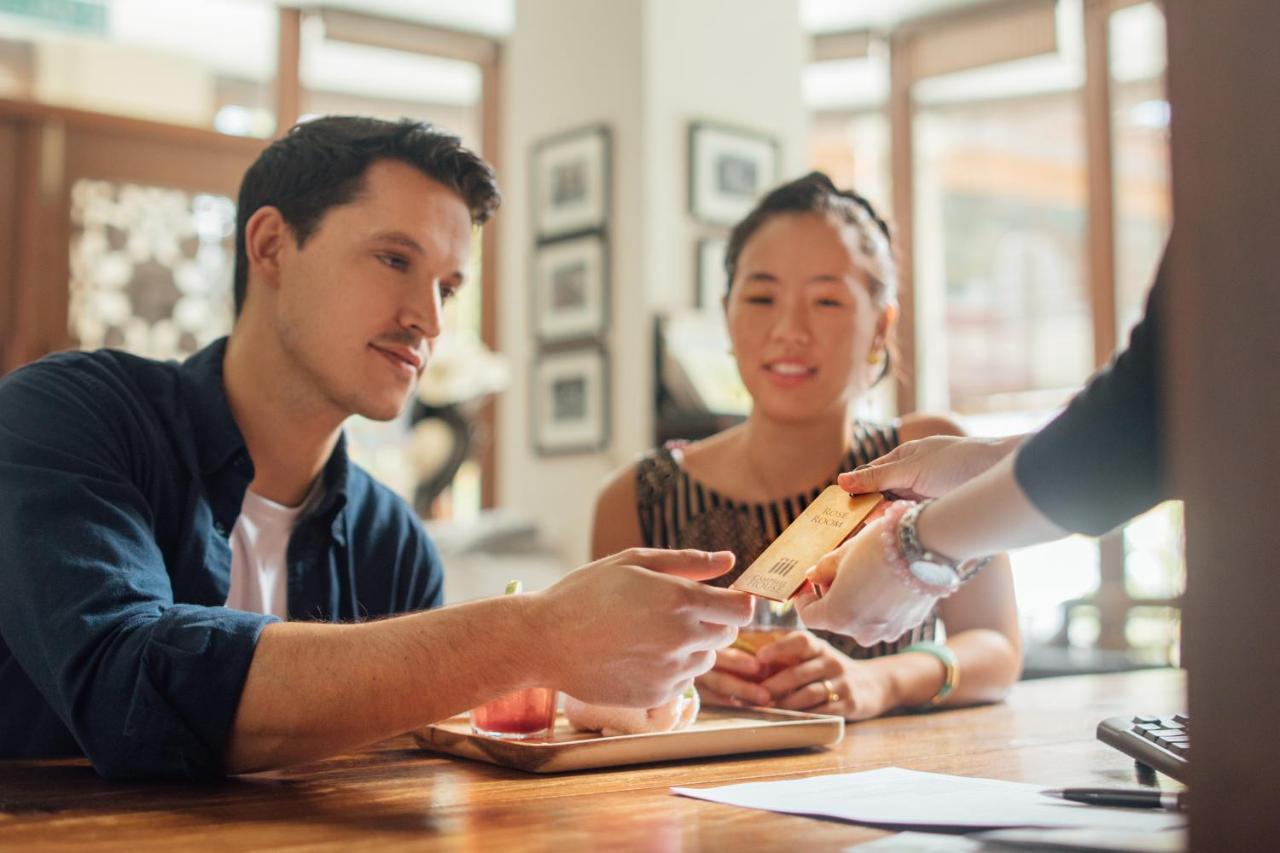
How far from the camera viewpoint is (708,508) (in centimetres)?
197

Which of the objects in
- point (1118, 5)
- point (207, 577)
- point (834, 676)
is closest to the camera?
point (207, 577)

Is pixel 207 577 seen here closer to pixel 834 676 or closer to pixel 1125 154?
pixel 834 676

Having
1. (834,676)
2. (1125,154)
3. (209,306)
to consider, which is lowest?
(834,676)

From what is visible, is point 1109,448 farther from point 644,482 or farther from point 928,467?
point 644,482

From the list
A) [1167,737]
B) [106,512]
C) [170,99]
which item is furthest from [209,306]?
[1167,737]

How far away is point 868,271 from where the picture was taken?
1919mm

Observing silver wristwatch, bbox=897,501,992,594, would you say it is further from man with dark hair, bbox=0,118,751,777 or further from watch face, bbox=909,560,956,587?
man with dark hair, bbox=0,118,751,777

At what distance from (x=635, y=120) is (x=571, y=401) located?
1.09 m

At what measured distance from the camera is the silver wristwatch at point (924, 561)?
3.02 feet

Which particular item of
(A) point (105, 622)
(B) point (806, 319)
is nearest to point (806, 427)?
(B) point (806, 319)

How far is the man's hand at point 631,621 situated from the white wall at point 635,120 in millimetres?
3488

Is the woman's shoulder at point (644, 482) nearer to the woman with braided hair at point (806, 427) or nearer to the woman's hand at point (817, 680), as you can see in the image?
the woman with braided hair at point (806, 427)

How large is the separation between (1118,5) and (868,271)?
3.96 m

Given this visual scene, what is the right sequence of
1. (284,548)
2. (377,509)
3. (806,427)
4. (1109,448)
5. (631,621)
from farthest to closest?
(806,427)
(377,509)
(284,548)
(631,621)
(1109,448)
